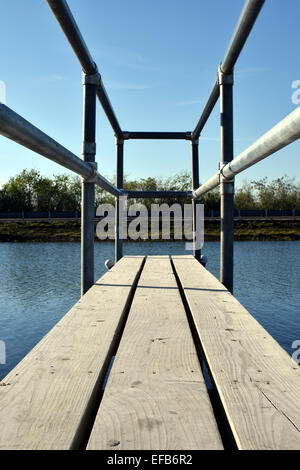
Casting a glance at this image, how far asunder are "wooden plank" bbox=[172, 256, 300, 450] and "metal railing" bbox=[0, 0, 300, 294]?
2.08 ft

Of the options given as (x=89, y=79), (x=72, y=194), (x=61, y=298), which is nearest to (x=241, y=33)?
(x=89, y=79)

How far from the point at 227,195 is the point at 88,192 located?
0.91m

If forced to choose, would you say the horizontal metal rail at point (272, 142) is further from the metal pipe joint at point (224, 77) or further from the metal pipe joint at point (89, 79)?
the metal pipe joint at point (89, 79)

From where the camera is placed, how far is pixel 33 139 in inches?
48.5

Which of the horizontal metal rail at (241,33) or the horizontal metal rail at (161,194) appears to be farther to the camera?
the horizontal metal rail at (161,194)

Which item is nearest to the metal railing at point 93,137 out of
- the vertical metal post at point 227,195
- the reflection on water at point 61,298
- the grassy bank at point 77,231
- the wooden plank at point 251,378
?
the vertical metal post at point 227,195

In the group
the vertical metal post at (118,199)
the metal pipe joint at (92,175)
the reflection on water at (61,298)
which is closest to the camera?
the reflection on water at (61,298)

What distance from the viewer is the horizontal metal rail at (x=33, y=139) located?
3.26 ft

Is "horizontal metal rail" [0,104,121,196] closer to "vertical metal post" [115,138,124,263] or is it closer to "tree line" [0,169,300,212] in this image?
"vertical metal post" [115,138,124,263]

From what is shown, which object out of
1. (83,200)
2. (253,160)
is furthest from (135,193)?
Answer: (253,160)

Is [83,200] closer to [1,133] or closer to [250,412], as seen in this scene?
[1,133]

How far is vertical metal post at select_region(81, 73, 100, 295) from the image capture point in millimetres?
2373

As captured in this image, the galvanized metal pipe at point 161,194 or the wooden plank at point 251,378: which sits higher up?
the galvanized metal pipe at point 161,194
